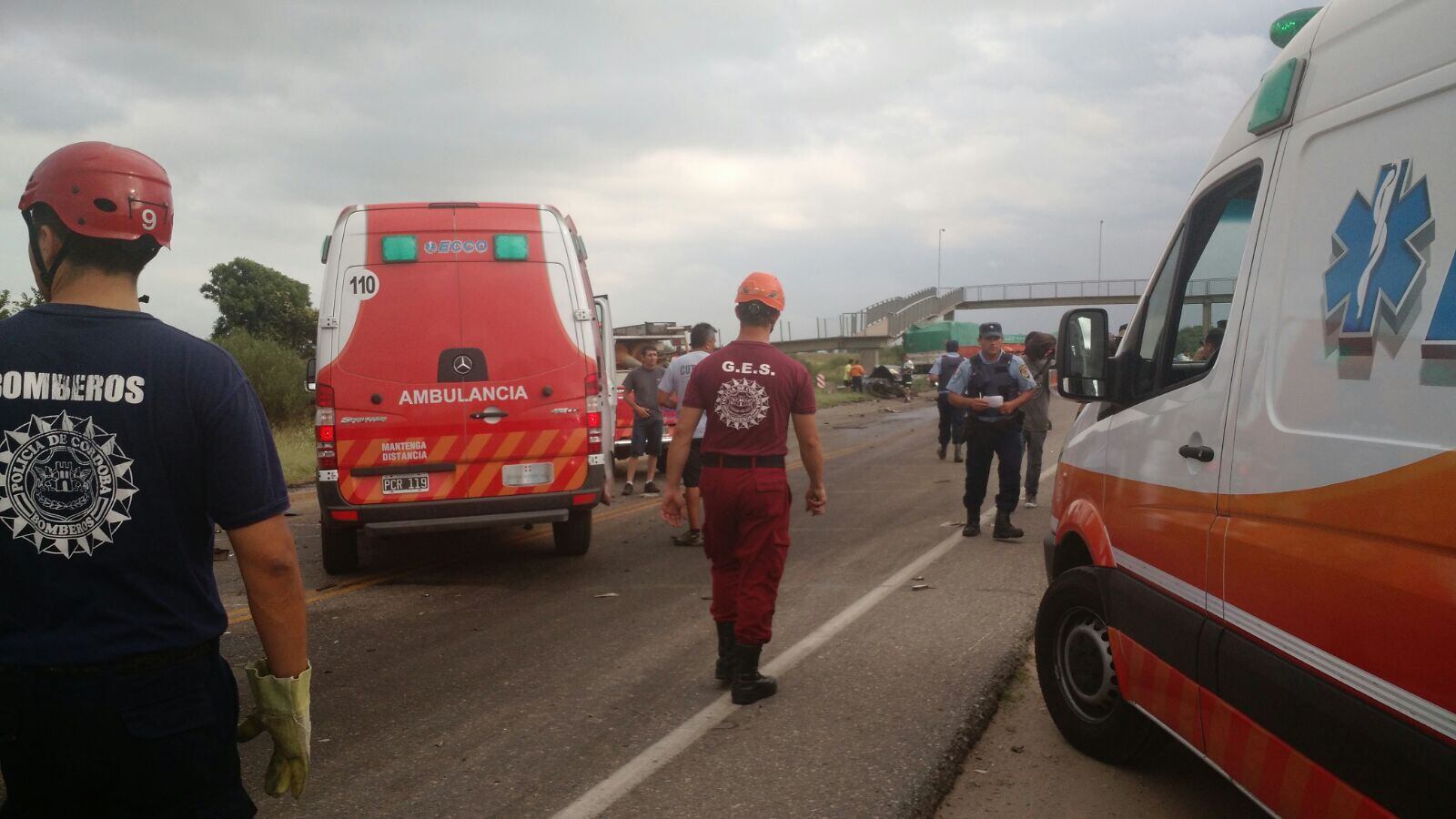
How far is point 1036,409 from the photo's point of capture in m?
11.3

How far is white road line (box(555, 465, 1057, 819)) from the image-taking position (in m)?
3.81

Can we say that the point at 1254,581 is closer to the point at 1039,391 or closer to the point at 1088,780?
the point at 1088,780

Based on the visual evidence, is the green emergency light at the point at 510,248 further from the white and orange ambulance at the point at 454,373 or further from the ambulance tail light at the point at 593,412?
the ambulance tail light at the point at 593,412

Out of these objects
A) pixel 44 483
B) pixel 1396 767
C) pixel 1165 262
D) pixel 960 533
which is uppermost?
pixel 1165 262

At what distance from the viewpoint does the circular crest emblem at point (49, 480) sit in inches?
79.4

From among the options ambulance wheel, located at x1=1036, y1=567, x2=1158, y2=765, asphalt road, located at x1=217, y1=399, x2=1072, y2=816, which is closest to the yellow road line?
asphalt road, located at x1=217, y1=399, x2=1072, y2=816

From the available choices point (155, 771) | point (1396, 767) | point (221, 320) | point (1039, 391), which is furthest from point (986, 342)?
point (221, 320)

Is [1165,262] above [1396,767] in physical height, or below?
above

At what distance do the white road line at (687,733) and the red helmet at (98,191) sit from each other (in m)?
2.43

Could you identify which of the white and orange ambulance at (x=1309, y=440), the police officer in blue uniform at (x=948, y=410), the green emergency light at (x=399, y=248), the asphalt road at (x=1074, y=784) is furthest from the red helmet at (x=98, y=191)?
the police officer in blue uniform at (x=948, y=410)

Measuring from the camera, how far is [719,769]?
4.11 m

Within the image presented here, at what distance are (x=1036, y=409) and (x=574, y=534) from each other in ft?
17.5

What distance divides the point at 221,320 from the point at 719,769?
1787 inches

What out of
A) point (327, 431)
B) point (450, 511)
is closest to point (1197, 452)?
point (450, 511)
